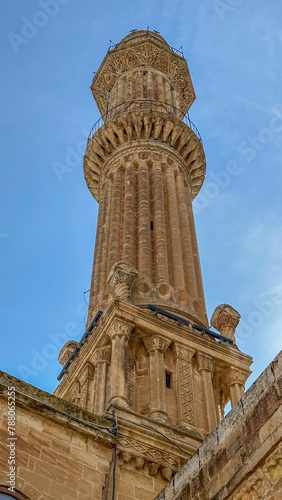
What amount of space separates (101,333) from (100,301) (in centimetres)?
369

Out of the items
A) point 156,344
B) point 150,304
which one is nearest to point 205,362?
point 156,344

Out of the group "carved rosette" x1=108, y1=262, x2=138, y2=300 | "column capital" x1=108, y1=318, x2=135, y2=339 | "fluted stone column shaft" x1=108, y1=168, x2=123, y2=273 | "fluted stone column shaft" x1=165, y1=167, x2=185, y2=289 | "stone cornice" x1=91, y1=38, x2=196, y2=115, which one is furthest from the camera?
"stone cornice" x1=91, y1=38, x2=196, y2=115

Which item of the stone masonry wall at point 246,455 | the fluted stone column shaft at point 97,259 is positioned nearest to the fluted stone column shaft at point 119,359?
the fluted stone column shaft at point 97,259

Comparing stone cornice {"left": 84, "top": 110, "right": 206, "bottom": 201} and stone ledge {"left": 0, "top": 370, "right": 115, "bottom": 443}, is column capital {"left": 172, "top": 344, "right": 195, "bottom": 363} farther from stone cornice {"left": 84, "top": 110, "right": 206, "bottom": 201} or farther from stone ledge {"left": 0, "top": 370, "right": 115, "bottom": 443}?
stone cornice {"left": 84, "top": 110, "right": 206, "bottom": 201}

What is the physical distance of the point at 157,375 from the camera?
16.8 m

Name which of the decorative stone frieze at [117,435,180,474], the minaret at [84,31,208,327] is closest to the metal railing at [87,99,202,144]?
the minaret at [84,31,208,327]

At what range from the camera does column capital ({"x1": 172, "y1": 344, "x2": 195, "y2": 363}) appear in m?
17.8

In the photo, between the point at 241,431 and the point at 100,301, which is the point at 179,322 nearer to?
the point at 100,301

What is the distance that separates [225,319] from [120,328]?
181 inches

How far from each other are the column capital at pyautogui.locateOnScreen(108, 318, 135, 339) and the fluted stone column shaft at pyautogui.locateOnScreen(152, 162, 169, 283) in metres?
3.94

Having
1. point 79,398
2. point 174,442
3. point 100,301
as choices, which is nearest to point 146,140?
point 100,301

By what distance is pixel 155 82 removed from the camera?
106ft

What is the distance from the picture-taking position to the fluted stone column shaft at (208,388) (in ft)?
55.1

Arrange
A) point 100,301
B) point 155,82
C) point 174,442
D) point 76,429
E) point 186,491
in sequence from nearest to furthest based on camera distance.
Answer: point 186,491 < point 76,429 < point 174,442 < point 100,301 < point 155,82
